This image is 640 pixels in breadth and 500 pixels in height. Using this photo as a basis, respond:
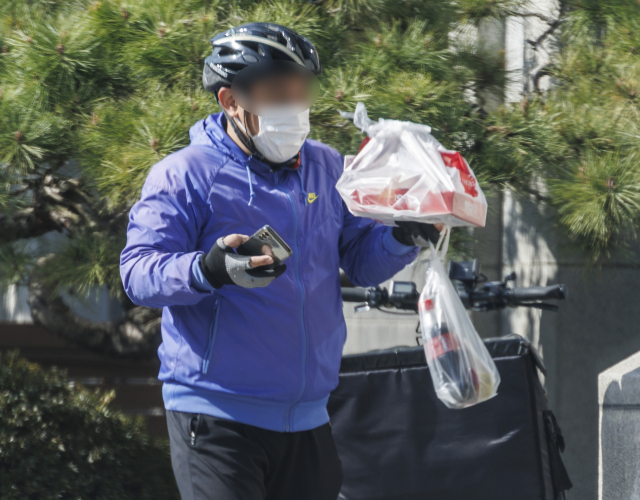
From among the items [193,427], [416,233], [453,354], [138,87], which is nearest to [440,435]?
[453,354]

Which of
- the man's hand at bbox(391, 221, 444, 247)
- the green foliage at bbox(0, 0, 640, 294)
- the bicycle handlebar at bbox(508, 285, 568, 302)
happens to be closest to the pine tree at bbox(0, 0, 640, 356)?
the green foliage at bbox(0, 0, 640, 294)

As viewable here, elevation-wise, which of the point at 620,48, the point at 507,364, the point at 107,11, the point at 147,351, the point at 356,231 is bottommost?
the point at 147,351

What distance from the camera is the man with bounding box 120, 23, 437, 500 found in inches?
67.0

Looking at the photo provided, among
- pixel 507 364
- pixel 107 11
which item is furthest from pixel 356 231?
pixel 107 11

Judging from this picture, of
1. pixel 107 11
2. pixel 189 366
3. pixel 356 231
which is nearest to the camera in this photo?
pixel 189 366

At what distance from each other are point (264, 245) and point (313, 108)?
Answer: 1.22m

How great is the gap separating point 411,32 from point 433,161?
1181mm

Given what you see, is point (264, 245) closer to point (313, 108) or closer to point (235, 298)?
point (235, 298)

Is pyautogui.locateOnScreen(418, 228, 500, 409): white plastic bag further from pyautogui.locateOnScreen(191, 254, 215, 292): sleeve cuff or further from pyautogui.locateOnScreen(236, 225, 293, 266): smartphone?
pyautogui.locateOnScreen(191, 254, 215, 292): sleeve cuff

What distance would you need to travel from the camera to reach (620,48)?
280cm

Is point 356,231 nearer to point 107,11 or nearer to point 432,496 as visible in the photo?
point 432,496

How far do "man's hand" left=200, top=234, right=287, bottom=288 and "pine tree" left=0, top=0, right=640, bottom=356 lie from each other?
1.02m

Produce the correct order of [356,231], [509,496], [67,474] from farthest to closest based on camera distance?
[67,474]
[509,496]
[356,231]

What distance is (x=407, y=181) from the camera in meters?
1.79
